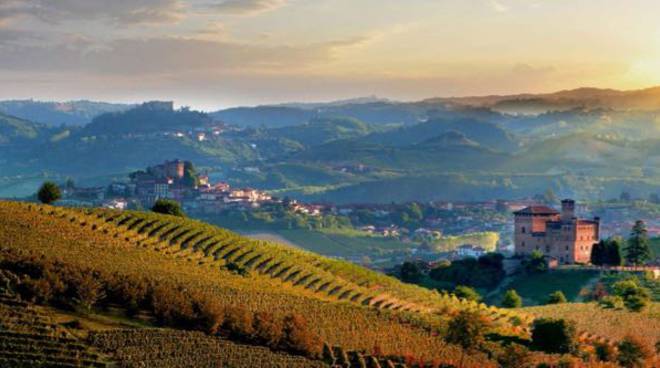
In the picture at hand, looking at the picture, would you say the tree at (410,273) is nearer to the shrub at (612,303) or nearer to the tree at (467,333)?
the shrub at (612,303)

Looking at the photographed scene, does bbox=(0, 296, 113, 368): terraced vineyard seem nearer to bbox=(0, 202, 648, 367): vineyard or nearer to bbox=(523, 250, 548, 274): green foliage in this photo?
bbox=(0, 202, 648, 367): vineyard

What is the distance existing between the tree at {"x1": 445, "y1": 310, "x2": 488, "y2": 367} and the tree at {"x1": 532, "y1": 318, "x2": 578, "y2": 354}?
160 inches

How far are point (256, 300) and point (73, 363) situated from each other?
1316 centimetres

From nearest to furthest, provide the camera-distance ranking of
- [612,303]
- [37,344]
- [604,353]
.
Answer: [37,344] < [604,353] < [612,303]

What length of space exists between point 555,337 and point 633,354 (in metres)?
3.16

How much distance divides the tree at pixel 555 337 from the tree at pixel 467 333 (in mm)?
4052

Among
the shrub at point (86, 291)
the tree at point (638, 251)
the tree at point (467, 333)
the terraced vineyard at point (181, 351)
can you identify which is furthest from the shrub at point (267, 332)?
the tree at point (638, 251)

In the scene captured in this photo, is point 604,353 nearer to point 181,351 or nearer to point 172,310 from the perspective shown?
point 172,310

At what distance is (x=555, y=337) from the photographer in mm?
46281

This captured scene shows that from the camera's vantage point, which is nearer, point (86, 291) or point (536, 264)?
point (86, 291)

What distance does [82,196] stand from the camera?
16538 centimetres

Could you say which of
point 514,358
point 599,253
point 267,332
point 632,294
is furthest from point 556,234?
point 267,332

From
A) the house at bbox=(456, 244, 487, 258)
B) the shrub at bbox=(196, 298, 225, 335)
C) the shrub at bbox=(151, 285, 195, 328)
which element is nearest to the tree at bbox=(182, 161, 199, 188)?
the house at bbox=(456, 244, 487, 258)

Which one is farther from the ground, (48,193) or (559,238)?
(48,193)
